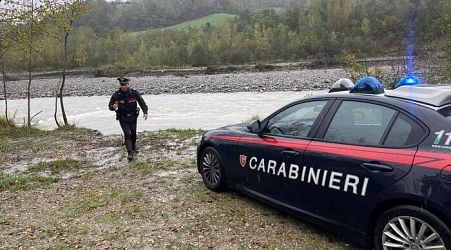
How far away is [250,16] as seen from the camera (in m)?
110

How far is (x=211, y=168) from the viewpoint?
18.6 ft

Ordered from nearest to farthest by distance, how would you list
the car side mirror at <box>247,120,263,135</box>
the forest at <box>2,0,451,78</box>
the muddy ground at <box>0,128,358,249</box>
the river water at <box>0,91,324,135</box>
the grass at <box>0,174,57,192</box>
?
the muddy ground at <box>0,128,358,249</box>, the car side mirror at <box>247,120,263,135</box>, the grass at <box>0,174,57,192</box>, the river water at <box>0,91,324,135</box>, the forest at <box>2,0,451,78</box>

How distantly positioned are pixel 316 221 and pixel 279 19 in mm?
96965

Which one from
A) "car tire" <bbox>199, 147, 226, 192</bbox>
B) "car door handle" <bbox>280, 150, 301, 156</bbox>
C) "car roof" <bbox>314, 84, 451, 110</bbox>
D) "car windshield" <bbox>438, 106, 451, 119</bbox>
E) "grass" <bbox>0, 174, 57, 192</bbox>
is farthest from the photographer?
"grass" <bbox>0, 174, 57, 192</bbox>

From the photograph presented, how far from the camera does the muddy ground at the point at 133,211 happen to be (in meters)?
4.33

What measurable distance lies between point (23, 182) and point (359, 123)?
227 inches

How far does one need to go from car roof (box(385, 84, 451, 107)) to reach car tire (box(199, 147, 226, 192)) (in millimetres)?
2482

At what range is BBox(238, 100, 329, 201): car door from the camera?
4.12 metres

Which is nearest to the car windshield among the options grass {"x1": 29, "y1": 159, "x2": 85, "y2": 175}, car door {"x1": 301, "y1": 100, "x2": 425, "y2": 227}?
car door {"x1": 301, "y1": 100, "x2": 425, "y2": 227}

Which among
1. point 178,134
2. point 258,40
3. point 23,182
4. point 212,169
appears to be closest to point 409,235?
point 212,169

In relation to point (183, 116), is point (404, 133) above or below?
above

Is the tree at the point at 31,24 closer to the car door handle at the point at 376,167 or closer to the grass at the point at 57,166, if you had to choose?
the grass at the point at 57,166

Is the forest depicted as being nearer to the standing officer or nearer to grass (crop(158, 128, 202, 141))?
grass (crop(158, 128, 202, 141))

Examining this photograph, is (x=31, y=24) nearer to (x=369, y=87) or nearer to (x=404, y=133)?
A: (x=369, y=87)
